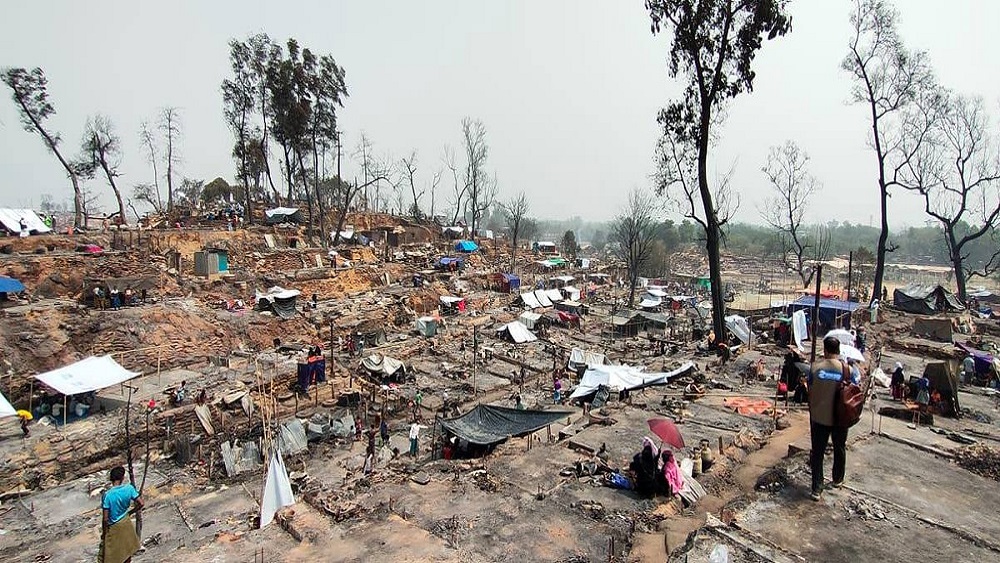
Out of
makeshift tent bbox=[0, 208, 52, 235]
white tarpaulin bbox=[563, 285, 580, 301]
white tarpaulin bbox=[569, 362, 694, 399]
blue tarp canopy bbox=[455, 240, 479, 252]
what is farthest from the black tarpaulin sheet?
blue tarp canopy bbox=[455, 240, 479, 252]

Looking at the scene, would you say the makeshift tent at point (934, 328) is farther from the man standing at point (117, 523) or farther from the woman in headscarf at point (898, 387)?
the man standing at point (117, 523)

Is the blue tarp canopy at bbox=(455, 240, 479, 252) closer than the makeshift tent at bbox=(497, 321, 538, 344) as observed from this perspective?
No

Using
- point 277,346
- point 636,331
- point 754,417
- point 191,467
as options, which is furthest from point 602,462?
point 636,331

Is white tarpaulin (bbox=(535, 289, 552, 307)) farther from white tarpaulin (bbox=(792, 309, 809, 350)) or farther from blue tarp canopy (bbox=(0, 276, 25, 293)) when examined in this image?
blue tarp canopy (bbox=(0, 276, 25, 293))

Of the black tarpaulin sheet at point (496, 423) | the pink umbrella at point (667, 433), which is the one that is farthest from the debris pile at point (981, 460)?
the black tarpaulin sheet at point (496, 423)

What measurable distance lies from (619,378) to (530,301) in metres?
18.2

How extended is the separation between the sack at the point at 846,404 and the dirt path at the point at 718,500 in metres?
1.80

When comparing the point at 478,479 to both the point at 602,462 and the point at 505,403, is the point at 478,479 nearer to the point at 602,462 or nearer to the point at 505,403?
the point at 602,462

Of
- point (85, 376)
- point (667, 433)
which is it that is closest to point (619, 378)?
point (667, 433)

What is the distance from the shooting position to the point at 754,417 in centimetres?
1009

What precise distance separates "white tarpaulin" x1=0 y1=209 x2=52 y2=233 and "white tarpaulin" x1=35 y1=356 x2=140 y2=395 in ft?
49.4

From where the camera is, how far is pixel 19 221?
24406 millimetres

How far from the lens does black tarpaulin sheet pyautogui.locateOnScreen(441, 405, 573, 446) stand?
439 inches

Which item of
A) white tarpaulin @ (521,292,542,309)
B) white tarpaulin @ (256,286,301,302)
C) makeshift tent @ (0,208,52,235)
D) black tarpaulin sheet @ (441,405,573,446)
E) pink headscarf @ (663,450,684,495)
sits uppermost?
makeshift tent @ (0,208,52,235)
